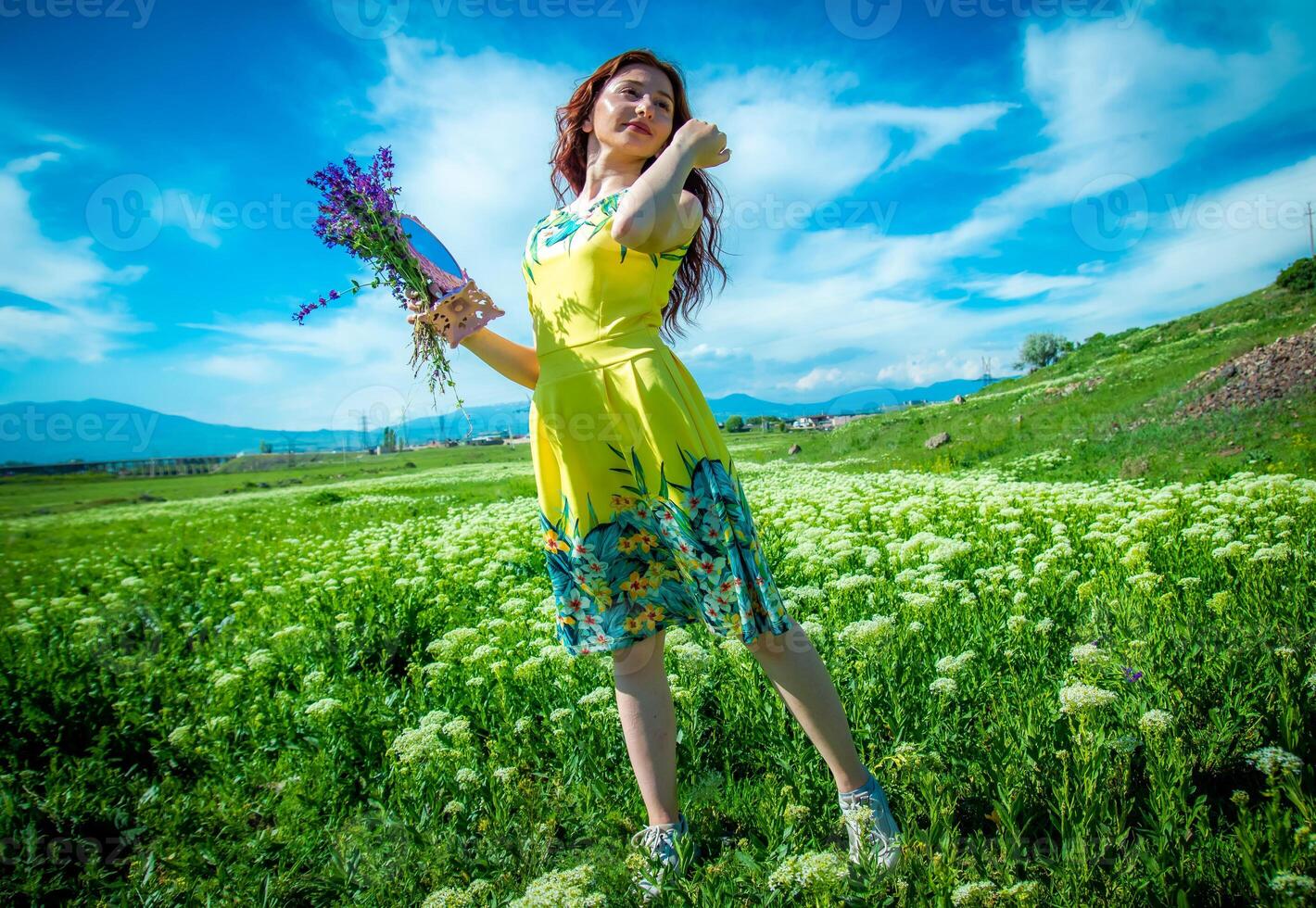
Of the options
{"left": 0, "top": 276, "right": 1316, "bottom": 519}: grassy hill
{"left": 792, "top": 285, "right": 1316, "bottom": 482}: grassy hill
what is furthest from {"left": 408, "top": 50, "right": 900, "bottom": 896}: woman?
{"left": 792, "top": 285, "right": 1316, "bottom": 482}: grassy hill

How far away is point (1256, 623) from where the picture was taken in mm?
3008

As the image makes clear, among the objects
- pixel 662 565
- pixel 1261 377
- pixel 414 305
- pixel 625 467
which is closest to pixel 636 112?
pixel 414 305

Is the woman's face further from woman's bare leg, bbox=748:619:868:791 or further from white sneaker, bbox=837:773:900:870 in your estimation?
white sneaker, bbox=837:773:900:870

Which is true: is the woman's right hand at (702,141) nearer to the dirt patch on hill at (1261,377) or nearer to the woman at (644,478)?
the woman at (644,478)

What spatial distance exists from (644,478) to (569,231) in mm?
849

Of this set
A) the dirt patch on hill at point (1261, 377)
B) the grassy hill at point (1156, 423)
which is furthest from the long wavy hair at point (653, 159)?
the dirt patch on hill at point (1261, 377)

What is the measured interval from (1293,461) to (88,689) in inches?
450

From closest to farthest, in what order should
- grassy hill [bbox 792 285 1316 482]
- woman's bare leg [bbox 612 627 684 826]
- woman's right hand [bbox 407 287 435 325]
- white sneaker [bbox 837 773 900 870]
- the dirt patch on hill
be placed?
white sneaker [bbox 837 773 900 870] → woman's bare leg [bbox 612 627 684 826] → woman's right hand [bbox 407 287 435 325] → grassy hill [bbox 792 285 1316 482] → the dirt patch on hill

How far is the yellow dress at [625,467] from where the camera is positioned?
6.40 ft

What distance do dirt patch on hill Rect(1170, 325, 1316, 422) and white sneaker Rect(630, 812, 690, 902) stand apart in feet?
38.6

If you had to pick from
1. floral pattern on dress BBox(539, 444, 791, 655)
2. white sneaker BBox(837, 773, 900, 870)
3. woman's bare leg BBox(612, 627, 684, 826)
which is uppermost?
floral pattern on dress BBox(539, 444, 791, 655)

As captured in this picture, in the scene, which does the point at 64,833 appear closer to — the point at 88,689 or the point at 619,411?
the point at 88,689

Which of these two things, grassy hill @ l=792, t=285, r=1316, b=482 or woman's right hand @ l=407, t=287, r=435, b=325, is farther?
grassy hill @ l=792, t=285, r=1316, b=482

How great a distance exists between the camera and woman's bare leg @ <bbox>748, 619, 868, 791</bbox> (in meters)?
1.95
